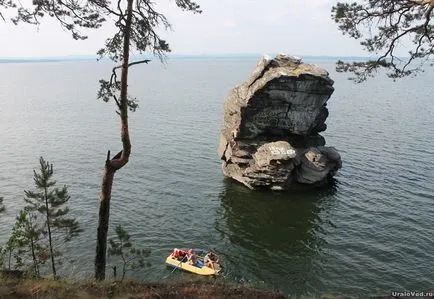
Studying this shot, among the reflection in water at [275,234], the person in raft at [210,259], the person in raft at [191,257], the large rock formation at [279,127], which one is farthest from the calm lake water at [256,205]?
the large rock formation at [279,127]

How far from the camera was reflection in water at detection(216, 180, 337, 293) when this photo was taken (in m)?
29.6

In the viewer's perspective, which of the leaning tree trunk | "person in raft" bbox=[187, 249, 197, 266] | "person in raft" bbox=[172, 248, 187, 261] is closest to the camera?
the leaning tree trunk

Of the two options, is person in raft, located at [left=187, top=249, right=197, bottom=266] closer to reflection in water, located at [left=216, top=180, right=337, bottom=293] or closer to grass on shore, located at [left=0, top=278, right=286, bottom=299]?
reflection in water, located at [left=216, top=180, right=337, bottom=293]

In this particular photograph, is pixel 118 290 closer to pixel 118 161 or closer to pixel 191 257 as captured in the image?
pixel 118 161

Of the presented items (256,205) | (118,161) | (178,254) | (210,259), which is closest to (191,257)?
(178,254)

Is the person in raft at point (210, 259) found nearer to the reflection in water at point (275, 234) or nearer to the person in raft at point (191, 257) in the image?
the person in raft at point (191, 257)

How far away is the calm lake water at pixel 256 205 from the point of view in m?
29.8

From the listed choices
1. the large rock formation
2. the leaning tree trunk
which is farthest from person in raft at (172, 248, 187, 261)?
the large rock formation

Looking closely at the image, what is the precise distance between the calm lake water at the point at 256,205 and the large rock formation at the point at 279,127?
1.96 m

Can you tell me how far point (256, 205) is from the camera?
42.1 metres

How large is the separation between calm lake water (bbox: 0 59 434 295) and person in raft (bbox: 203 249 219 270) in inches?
34.0

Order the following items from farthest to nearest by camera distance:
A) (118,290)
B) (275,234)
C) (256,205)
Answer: (256,205) < (275,234) < (118,290)

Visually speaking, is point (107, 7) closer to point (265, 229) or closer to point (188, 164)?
point (265, 229)

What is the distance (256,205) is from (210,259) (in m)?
12.7
